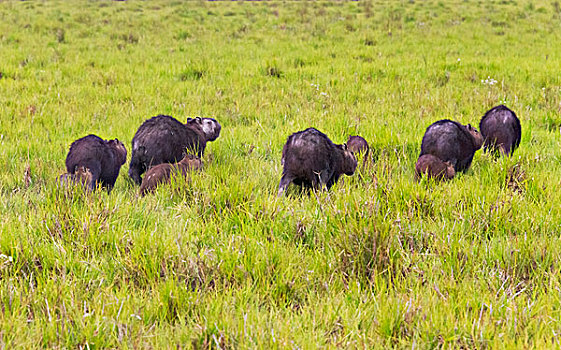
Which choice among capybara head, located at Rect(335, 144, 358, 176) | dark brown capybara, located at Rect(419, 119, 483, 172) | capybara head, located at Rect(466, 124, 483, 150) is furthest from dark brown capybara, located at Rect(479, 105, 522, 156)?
capybara head, located at Rect(335, 144, 358, 176)

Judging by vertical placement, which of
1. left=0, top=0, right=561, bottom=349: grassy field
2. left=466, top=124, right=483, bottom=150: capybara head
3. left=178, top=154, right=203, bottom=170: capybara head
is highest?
left=466, top=124, right=483, bottom=150: capybara head

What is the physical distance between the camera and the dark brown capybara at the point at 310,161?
4.05 m

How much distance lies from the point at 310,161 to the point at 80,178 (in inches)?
79.6

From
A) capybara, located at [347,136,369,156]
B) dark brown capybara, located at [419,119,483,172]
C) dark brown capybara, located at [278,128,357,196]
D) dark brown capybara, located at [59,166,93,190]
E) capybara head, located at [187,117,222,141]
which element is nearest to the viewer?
dark brown capybara, located at [59,166,93,190]

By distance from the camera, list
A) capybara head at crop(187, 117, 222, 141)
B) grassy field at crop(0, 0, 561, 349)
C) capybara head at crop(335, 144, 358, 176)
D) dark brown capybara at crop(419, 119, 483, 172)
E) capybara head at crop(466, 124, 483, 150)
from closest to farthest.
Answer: grassy field at crop(0, 0, 561, 349), capybara head at crop(335, 144, 358, 176), dark brown capybara at crop(419, 119, 483, 172), capybara head at crop(466, 124, 483, 150), capybara head at crop(187, 117, 222, 141)

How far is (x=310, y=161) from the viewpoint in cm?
404

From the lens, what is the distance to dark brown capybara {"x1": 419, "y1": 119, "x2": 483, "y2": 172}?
14.5ft

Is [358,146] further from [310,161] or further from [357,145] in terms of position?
[310,161]

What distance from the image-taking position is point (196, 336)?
214 cm

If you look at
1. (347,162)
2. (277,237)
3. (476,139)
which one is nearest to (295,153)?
(347,162)

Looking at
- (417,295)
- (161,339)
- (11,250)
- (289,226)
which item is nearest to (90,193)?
(11,250)

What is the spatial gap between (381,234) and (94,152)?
2.74m

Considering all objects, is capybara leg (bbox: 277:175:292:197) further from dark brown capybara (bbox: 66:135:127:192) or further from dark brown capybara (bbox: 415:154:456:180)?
dark brown capybara (bbox: 66:135:127:192)

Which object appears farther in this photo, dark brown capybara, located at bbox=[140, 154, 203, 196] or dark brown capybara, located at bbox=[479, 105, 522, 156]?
dark brown capybara, located at bbox=[479, 105, 522, 156]
